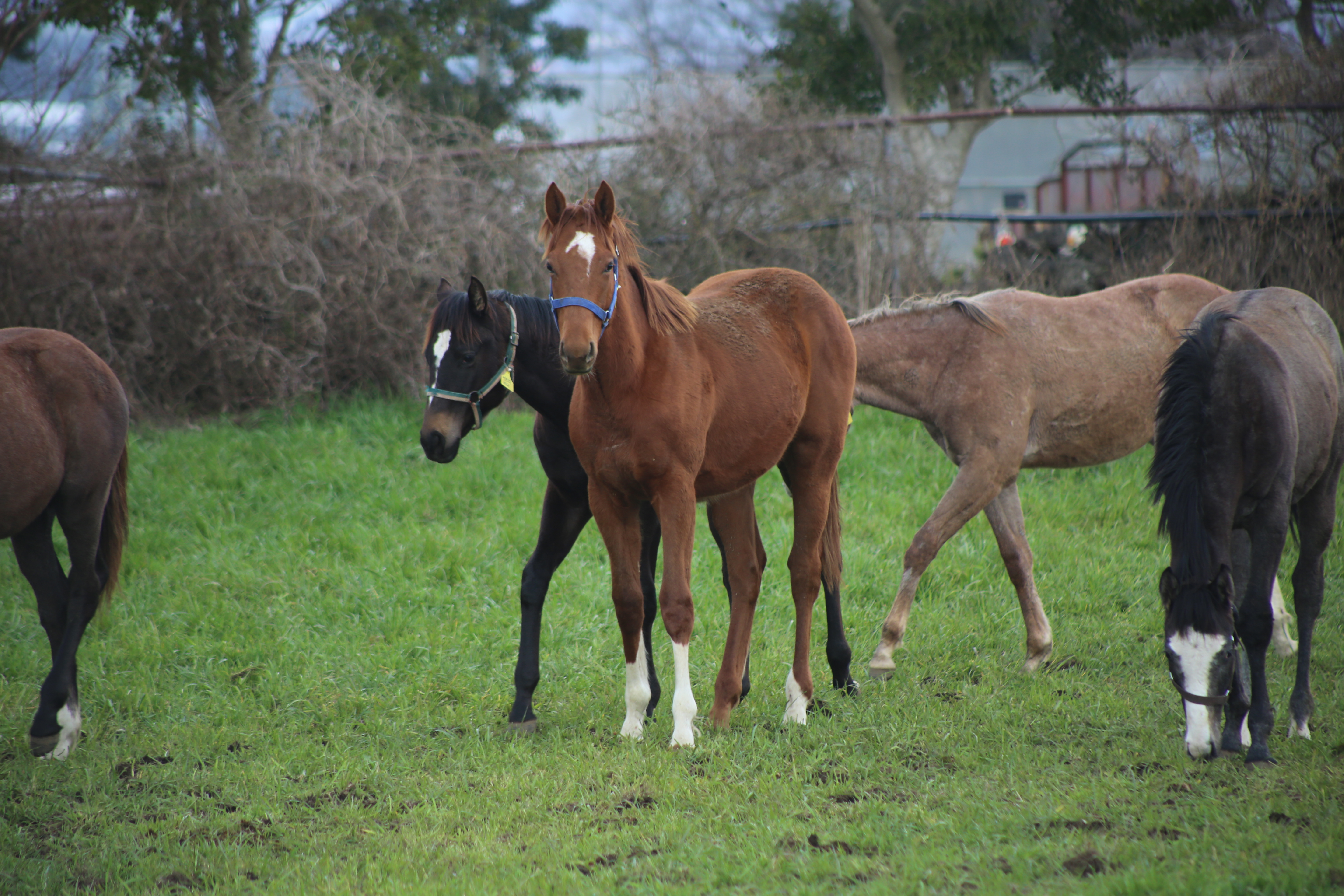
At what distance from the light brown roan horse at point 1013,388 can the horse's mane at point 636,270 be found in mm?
1888

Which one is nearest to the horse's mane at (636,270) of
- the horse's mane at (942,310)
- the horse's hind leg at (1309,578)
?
the horse's mane at (942,310)

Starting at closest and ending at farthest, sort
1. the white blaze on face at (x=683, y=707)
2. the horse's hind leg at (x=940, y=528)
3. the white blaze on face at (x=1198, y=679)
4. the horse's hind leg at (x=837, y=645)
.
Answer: the white blaze on face at (x=1198, y=679)
the white blaze on face at (x=683, y=707)
the horse's hind leg at (x=837, y=645)
the horse's hind leg at (x=940, y=528)

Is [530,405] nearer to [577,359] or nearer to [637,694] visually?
[577,359]

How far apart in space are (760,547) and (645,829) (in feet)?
5.32

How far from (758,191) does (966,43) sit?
6.42 metres

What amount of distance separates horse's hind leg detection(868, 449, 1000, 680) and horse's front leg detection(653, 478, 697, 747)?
1.52 meters

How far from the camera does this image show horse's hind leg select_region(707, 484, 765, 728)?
4.32 metres

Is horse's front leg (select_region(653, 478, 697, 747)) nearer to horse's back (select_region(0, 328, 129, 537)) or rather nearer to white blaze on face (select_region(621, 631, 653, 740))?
white blaze on face (select_region(621, 631, 653, 740))

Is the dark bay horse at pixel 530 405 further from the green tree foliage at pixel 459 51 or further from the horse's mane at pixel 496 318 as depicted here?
the green tree foliage at pixel 459 51

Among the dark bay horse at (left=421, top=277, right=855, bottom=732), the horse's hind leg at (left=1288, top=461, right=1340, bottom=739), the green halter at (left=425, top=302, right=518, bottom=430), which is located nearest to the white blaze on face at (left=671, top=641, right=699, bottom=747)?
the dark bay horse at (left=421, top=277, right=855, bottom=732)

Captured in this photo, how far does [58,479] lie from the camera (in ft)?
14.7

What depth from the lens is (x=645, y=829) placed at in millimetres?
3408

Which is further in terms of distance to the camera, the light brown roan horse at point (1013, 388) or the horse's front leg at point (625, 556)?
the light brown roan horse at point (1013, 388)

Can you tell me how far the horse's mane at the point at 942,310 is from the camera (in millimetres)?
5754
